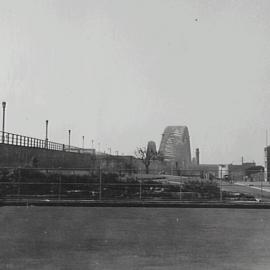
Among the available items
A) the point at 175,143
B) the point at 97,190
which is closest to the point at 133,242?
the point at 97,190

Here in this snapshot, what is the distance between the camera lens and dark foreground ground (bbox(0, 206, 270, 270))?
341 inches

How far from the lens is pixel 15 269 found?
318 inches

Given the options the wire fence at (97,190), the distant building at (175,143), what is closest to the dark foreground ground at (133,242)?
the wire fence at (97,190)

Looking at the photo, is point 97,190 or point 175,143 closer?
point 97,190

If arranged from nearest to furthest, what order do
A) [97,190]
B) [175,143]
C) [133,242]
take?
[133,242]
[97,190]
[175,143]

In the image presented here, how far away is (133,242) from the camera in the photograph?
1100 cm

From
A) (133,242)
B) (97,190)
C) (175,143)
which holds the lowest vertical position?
(133,242)

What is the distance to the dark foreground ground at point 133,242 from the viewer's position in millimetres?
8672

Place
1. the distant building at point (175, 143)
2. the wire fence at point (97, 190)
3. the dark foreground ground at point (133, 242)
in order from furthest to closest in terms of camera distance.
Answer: the distant building at point (175, 143)
the wire fence at point (97, 190)
the dark foreground ground at point (133, 242)

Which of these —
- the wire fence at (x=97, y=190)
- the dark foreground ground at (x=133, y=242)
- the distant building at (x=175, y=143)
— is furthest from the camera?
the distant building at (x=175, y=143)

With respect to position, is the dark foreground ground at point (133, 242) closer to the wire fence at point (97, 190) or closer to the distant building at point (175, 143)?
the wire fence at point (97, 190)

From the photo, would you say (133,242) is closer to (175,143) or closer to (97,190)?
(97,190)

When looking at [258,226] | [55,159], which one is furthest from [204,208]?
[55,159]

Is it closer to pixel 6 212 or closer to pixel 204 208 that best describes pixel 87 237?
pixel 6 212
